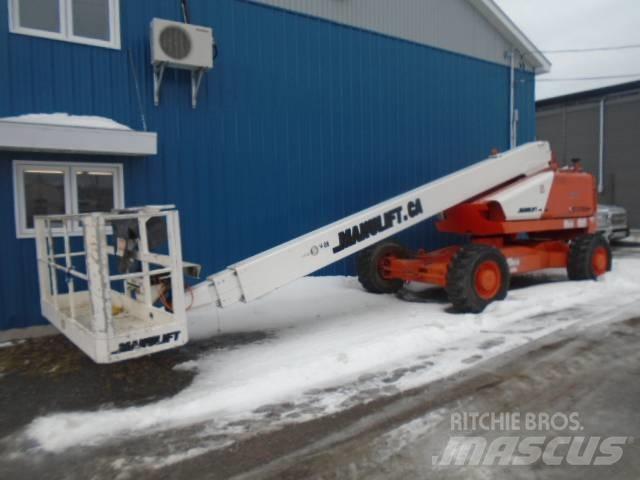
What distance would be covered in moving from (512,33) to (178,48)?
954 cm

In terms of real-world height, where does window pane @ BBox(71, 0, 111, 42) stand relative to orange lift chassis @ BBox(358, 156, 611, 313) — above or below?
above

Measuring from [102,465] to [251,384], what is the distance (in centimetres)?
171

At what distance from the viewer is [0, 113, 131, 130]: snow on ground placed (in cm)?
716

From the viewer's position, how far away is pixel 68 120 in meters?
7.50

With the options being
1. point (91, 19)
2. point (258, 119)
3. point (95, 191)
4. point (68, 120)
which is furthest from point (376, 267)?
point (91, 19)

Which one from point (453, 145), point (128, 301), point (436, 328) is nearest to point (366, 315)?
point (436, 328)

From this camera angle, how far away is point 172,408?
191 inches

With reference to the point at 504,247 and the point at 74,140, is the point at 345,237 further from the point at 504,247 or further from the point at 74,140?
the point at 504,247

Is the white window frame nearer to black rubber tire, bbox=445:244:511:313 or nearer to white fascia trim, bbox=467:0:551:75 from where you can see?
black rubber tire, bbox=445:244:511:313

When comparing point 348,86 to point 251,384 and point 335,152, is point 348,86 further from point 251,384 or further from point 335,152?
point 251,384

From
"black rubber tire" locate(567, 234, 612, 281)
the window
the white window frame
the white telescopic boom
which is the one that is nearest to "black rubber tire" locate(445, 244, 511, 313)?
the white telescopic boom

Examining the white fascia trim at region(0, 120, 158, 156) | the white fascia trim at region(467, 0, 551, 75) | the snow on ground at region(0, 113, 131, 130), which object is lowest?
the white fascia trim at region(0, 120, 158, 156)

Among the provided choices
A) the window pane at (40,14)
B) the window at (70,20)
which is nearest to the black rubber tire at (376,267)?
the window at (70,20)

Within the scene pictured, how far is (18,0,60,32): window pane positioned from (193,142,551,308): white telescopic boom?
4.63m
